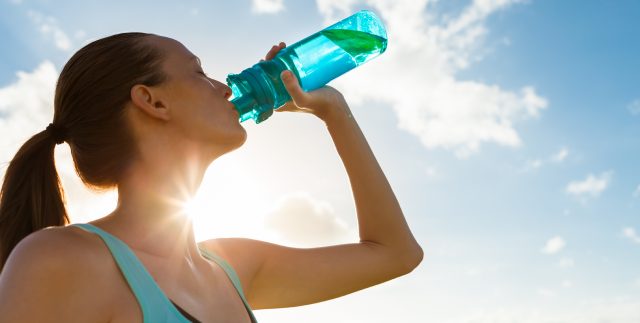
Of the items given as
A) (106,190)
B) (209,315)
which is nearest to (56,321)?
(209,315)

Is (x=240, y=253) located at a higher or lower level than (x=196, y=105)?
lower

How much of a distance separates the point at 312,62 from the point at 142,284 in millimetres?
1459

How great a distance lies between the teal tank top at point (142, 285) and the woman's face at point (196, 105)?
50 centimetres

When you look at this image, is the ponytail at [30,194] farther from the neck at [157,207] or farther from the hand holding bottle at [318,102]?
the hand holding bottle at [318,102]

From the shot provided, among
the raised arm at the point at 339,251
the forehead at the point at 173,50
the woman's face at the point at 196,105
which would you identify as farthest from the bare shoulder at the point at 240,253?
the forehead at the point at 173,50

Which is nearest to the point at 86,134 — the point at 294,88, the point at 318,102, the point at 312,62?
the point at 294,88

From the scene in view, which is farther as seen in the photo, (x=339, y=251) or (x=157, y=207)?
(x=339, y=251)

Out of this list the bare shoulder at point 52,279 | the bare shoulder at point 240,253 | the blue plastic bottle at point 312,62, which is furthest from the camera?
the blue plastic bottle at point 312,62

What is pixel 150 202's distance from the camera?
2.13 m

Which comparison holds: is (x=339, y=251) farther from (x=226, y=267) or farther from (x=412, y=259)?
(x=226, y=267)

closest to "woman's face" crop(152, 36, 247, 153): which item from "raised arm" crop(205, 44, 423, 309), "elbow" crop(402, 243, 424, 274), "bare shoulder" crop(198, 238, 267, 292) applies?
"raised arm" crop(205, 44, 423, 309)

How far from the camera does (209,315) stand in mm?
2021

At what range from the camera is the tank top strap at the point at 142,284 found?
1.77 meters

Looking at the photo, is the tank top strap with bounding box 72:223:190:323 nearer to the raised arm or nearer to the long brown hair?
the long brown hair
